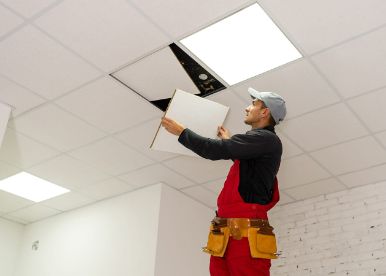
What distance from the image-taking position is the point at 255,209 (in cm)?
247

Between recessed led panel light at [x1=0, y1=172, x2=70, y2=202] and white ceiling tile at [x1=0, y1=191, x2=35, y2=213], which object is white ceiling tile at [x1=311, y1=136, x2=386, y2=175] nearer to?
recessed led panel light at [x1=0, y1=172, x2=70, y2=202]

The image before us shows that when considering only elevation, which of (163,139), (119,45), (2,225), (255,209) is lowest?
(255,209)

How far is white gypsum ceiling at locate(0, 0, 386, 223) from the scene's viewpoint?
322 centimetres

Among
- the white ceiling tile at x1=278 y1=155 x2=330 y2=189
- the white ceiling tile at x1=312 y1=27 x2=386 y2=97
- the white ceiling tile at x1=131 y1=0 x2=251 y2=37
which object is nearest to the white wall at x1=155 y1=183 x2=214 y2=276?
the white ceiling tile at x1=278 y1=155 x2=330 y2=189

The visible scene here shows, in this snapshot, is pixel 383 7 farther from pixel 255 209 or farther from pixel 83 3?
pixel 83 3

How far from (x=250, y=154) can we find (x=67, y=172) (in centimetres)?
352

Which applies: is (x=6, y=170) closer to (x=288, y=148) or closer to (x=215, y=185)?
(x=215, y=185)

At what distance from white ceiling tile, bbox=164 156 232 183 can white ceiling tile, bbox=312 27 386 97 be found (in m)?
1.66

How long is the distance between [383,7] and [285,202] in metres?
3.20

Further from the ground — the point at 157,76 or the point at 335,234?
the point at 157,76

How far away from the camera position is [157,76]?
3814 millimetres

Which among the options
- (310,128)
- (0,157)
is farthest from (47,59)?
(310,128)

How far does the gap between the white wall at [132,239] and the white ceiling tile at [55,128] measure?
1227 millimetres

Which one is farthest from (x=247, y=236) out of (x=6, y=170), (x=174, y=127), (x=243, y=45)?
(x=6, y=170)
